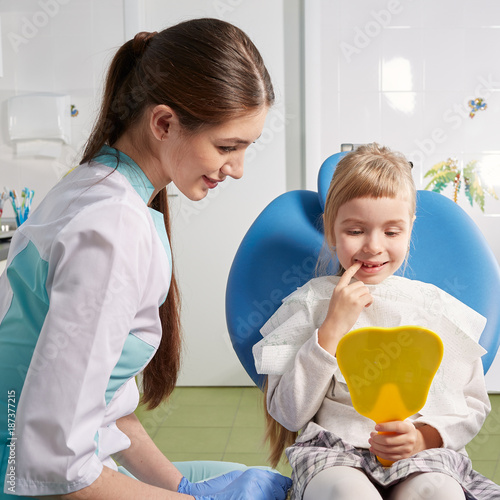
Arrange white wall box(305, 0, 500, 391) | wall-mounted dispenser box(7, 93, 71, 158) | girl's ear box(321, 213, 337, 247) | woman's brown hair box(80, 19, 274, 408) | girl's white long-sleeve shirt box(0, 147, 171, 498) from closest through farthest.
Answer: girl's white long-sleeve shirt box(0, 147, 171, 498)
woman's brown hair box(80, 19, 274, 408)
girl's ear box(321, 213, 337, 247)
white wall box(305, 0, 500, 391)
wall-mounted dispenser box(7, 93, 71, 158)

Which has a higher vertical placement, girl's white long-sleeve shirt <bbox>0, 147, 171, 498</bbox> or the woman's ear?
the woman's ear

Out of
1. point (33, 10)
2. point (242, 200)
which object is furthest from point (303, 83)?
point (33, 10)

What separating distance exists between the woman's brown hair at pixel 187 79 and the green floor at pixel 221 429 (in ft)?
4.74

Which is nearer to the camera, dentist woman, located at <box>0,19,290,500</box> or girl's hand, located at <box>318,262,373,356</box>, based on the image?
dentist woman, located at <box>0,19,290,500</box>

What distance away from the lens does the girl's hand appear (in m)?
1.12

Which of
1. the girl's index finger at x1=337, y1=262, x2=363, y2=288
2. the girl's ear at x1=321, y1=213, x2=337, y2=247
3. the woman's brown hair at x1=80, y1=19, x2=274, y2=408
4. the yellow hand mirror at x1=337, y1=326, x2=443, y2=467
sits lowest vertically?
the yellow hand mirror at x1=337, y1=326, x2=443, y2=467

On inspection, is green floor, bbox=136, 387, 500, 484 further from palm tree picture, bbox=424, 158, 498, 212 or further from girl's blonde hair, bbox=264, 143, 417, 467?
palm tree picture, bbox=424, 158, 498, 212

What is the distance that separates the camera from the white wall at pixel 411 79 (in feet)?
9.84

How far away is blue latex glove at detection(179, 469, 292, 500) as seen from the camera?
39.4 inches

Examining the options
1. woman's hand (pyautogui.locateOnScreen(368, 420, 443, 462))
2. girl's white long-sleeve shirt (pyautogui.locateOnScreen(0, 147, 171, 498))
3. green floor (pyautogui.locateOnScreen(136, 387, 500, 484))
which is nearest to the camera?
girl's white long-sleeve shirt (pyautogui.locateOnScreen(0, 147, 171, 498))

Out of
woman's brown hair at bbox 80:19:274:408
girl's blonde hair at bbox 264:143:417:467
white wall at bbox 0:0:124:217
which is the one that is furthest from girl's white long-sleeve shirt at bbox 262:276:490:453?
white wall at bbox 0:0:124:217

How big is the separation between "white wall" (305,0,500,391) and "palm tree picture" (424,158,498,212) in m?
0.03

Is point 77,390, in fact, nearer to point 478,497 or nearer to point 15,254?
point 15,254

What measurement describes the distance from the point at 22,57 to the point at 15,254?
8.47 feet
